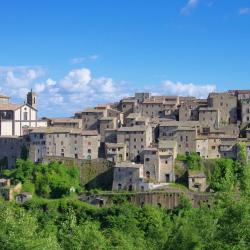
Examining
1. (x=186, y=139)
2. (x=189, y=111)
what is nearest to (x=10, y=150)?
(x=186, y=139)

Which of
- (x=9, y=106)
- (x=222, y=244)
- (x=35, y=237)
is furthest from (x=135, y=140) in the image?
(x=222, y=244)

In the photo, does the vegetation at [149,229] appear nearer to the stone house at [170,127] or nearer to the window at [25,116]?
the stone house at [170,127]

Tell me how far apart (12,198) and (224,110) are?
27.7 metres

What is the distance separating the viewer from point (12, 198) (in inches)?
2223

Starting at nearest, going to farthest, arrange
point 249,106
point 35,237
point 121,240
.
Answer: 1. point 35,237
2. point 121,240
3. point 249,106

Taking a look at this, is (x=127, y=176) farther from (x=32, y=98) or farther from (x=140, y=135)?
(x=32, y=98)

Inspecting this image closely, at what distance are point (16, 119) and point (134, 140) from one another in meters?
17.1

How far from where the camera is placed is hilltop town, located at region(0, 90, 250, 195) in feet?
185

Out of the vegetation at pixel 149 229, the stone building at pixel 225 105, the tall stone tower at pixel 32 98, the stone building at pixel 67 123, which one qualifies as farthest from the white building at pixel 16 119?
the stone building at pixel 225 105

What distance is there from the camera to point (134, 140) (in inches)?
2343

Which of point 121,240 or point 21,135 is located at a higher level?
point 21,135

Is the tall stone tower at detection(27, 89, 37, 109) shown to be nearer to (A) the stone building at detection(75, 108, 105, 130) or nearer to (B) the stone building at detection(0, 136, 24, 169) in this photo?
(A) the stone building at detection(75, 108, 105, 130)

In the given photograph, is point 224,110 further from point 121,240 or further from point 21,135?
point 121,240

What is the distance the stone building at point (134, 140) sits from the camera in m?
59.3
